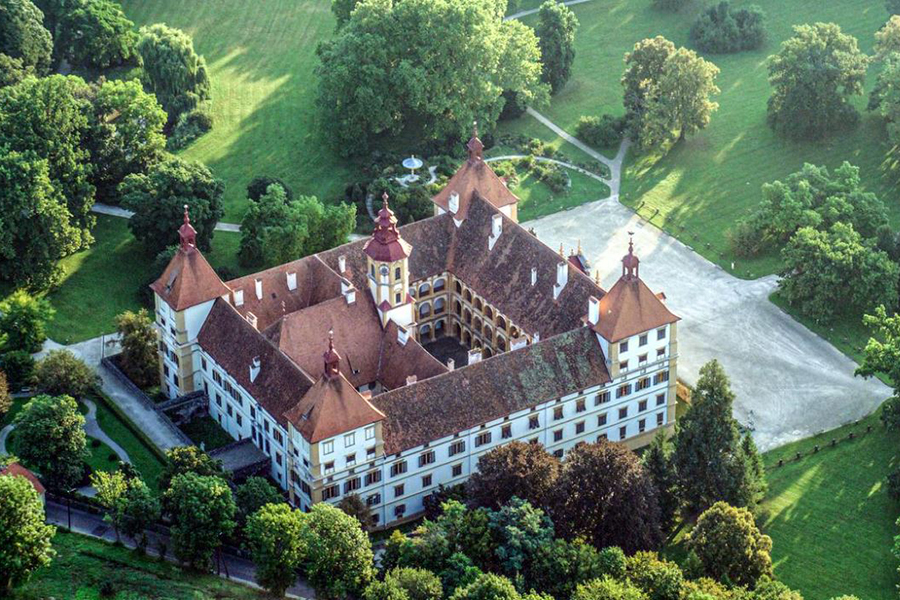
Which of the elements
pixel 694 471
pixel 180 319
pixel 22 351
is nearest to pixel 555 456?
pixel 694 471

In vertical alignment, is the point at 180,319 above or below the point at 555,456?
above

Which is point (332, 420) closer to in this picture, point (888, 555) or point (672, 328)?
point (672, 328)

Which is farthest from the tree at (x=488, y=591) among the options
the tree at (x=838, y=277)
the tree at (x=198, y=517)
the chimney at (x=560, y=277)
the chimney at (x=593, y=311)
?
the tree at (x=838, y=277)

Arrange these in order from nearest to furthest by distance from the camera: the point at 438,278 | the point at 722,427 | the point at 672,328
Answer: the point at 722,427
the point at 672,328
the point at 438,278

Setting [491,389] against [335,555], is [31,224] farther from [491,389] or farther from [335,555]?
[335,555]

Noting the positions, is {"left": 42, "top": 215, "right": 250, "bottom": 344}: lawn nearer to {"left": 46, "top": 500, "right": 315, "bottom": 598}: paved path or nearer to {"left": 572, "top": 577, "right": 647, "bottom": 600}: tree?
{"left": 46, "top": 500, "right": 315, "bottom": 598}: paved path

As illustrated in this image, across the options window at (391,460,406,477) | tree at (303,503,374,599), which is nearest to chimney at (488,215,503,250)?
window at (391,460,406,477)

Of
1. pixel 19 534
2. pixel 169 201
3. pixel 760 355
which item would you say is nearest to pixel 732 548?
pixel 760 355
